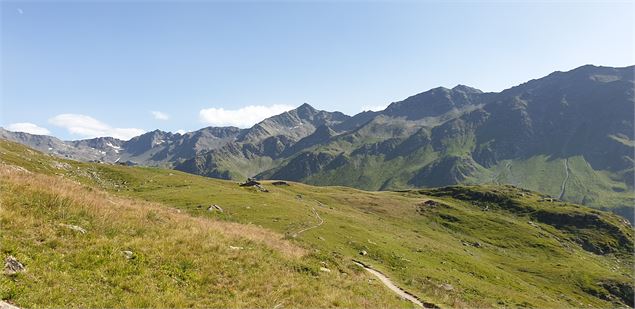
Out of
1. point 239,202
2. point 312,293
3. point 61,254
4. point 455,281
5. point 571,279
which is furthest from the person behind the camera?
point 571,279

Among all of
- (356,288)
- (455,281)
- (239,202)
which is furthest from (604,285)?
(356,288)

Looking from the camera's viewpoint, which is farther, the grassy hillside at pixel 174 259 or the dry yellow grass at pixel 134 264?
the grassy hillside at pixel 174 259

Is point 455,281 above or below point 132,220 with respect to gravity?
below

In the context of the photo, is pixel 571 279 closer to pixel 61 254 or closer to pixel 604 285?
pixel 604 285

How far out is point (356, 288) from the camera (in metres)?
22.4

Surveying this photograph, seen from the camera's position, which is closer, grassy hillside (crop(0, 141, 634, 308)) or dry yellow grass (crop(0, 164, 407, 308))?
dry yellow grass (crop(0, 164, 407, 308))

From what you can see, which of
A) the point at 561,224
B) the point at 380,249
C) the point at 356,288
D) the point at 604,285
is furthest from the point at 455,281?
the point at 561,224

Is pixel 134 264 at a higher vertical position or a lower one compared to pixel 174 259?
higher

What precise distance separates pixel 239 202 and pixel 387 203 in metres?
77.0

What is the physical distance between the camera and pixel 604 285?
98.0m

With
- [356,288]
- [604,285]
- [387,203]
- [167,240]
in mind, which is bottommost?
[604,285]

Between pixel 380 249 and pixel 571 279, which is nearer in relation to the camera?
pixel 380 249

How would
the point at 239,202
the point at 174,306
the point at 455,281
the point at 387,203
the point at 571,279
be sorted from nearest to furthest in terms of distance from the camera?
the point at 174,306 → the point at 455,281 → the point at 239,202 → the point at 571,279 → the point at 387,203

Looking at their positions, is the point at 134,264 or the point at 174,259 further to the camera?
the point at 174,259
